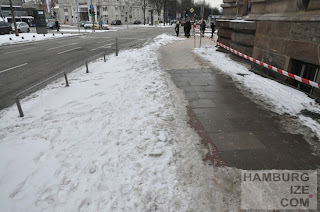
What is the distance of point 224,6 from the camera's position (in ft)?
43.4

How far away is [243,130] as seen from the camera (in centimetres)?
422

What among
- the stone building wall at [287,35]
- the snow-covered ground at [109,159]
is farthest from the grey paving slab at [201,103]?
the stone building wall at [287,35]

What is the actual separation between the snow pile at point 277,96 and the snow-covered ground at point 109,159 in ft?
7.35

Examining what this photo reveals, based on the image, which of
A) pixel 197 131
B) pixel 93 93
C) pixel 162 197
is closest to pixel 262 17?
pixel 197 131

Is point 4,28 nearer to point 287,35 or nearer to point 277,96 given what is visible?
point 287,35

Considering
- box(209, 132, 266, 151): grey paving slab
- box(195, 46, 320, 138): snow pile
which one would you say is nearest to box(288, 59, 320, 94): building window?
box(195, 46, 320, 138): snow pile

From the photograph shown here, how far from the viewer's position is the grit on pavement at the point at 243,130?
333 centimetres

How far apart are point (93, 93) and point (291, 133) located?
531 centimetres

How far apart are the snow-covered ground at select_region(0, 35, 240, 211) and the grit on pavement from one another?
0.39m

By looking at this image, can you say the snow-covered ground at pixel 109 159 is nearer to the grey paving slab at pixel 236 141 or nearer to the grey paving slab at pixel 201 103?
the grey paving slab at pixel 201 103

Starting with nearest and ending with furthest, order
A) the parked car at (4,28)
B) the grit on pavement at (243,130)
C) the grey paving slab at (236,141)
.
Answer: the grit on pavement at (243,130) < the grey paving slab at (236,141) < the parked car at (4,28)

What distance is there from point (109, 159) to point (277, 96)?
479 cm

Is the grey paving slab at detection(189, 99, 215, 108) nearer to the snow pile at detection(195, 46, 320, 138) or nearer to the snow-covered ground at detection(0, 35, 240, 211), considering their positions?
the snow-covered ground at detection(0, 35, 240, 211)

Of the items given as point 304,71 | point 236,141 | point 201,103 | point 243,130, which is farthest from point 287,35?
point 236,141
